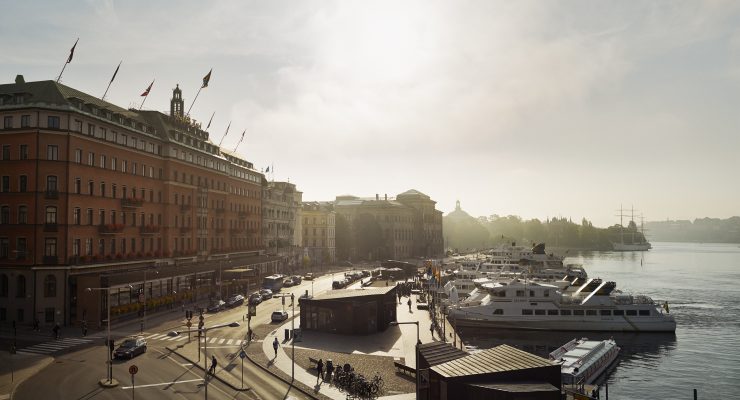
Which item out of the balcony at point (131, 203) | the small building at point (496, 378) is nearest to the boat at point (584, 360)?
the small building at point (496, 378)

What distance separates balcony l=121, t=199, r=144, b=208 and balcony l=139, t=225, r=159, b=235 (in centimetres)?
382

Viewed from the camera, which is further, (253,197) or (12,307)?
(253,197)

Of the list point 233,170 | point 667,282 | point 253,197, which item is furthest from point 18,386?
point 667,282

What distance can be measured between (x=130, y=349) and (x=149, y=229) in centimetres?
3642

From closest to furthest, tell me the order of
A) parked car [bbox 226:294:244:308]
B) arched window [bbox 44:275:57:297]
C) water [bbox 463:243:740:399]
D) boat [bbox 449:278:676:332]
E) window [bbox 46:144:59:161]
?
water [bbox 463:243:740:399], arched window [bbox 44:275:57:297], window [bbox 46:144:59:161], boat [bbox 449:278:676:332], parked car [bbox 226:294:244:308]

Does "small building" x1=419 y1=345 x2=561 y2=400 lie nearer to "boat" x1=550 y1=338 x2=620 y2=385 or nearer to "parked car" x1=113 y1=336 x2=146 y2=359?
"boat" x1=550 y1=338 x2=620 y2=385

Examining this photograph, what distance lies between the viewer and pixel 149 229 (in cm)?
8212

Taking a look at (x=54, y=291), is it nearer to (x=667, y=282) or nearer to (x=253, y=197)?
(x=253, y=197)

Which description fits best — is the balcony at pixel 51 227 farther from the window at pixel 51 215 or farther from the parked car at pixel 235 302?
the parked car at pixel 235 302

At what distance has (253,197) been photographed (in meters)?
126

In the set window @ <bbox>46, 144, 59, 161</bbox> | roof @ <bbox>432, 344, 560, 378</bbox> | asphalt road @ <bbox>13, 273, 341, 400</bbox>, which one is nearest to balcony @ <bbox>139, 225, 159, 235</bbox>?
window @ <bbox>46, 144, 59, 161</bbox>

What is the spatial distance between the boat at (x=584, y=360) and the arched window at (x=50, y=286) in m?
58.8

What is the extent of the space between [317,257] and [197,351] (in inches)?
4758

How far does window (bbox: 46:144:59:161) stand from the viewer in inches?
2518
